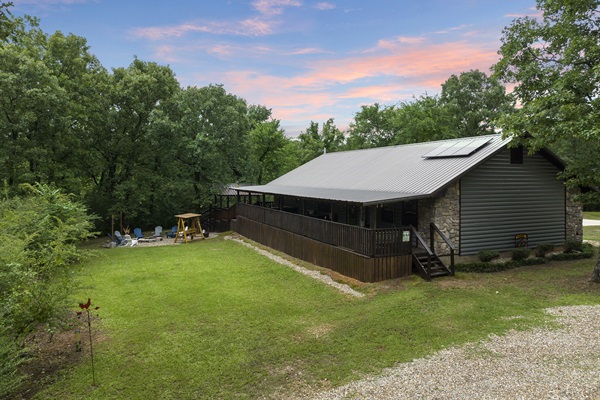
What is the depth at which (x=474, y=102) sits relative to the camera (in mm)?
42906

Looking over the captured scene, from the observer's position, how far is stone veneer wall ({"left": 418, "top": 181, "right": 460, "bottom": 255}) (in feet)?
43.6

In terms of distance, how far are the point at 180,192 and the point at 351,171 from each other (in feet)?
43.7

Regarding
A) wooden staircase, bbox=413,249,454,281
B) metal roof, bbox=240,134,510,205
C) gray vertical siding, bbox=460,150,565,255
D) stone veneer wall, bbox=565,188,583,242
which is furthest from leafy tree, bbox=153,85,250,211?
stone veneer wall, bbox=565,188,583,242

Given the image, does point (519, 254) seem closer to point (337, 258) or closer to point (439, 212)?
point (439, 212)

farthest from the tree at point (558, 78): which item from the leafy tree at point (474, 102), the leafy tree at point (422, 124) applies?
the leafy tree at point (474, 102)

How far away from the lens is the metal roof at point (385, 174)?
13.1 meters

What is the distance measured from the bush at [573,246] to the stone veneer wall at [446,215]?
19.0ft

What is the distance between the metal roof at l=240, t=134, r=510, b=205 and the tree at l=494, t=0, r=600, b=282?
6.05 ft

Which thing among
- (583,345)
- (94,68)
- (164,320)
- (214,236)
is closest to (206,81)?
(94,68)

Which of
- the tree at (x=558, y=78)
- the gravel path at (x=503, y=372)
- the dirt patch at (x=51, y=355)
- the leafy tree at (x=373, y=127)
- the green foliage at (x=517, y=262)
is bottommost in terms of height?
the dirt patch at (x=51, y=355)

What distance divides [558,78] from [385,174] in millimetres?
7179

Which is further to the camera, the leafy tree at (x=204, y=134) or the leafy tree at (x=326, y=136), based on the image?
the leafy tree at (x=326, y=136)

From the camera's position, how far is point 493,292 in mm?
10633

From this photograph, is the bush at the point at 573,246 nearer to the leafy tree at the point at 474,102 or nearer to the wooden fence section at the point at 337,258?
the wooden fence section at the point at 337,258
